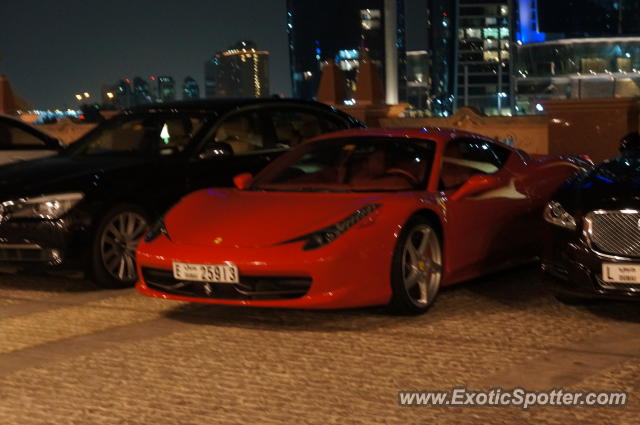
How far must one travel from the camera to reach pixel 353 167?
7.84m

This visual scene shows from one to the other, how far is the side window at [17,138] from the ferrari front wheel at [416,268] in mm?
5863

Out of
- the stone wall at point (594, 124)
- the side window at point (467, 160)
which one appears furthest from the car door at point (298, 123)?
the stone wall at point (594, 124)

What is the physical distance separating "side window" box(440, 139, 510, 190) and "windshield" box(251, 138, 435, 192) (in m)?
0.18

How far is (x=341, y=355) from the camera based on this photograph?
238 inches

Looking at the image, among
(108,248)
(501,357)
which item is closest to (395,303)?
(501,357)

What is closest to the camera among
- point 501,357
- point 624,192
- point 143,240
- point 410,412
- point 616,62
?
point 410,412

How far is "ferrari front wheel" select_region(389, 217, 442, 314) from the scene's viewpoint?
6.79 metres

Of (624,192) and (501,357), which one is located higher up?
(624,192)

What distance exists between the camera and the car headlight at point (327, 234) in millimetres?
6555

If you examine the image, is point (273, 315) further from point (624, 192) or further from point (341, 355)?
point (624, 192)

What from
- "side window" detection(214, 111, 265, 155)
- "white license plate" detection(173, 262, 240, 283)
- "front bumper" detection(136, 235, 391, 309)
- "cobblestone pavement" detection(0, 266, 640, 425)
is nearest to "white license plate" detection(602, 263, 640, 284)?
"cobblestone pavement" detection(0, 266, 640, 425)

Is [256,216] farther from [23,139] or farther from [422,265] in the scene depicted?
[23,139]

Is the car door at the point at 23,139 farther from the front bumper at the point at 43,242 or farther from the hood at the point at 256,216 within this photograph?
the hood at the point at 256,216

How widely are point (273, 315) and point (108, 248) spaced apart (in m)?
1.83
